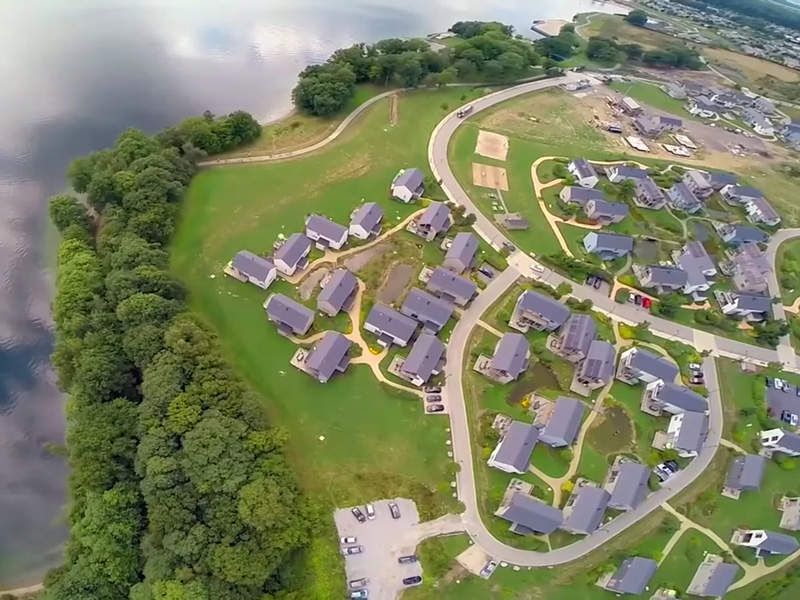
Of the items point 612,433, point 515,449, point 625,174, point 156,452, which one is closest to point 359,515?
point 515,449

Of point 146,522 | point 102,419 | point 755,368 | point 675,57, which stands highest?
point 675,57

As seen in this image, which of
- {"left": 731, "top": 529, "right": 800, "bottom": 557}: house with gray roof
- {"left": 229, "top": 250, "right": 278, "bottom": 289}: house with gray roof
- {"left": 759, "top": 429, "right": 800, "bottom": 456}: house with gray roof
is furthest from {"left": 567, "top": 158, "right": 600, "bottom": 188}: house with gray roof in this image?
{"left": 731, "top": 529, "right": 800, "bottom": 557}: house with gray roof

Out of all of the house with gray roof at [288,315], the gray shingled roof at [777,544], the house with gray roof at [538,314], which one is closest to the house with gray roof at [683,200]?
the house with gray roof at [538,314]

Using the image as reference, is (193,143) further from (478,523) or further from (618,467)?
(618,467)

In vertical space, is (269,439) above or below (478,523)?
above

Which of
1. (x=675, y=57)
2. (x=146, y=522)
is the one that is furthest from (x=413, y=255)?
(x=675, y=57)

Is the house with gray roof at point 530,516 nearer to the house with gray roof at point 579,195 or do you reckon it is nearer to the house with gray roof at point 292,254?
the house with gray roof at point 292,254
